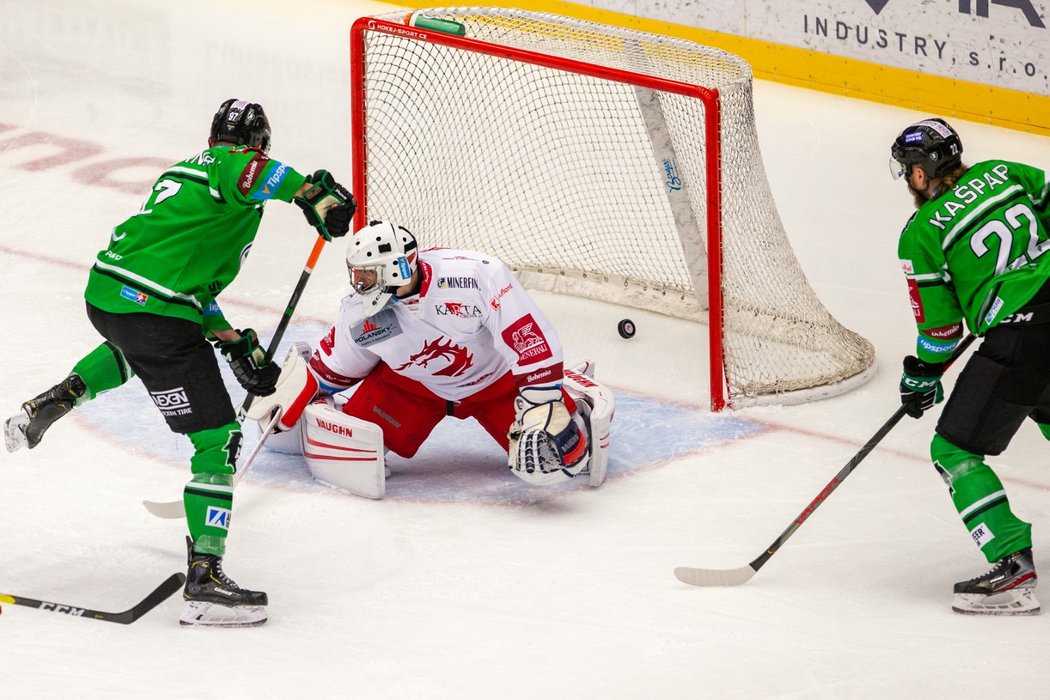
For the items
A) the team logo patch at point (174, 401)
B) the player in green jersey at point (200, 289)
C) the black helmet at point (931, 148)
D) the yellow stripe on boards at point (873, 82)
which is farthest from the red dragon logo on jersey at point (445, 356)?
the yellow stripe on boards at point (873, 82)

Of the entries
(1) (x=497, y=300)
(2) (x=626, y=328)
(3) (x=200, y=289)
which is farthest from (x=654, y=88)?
(3) (x=200, y=289)

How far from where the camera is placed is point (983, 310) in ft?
13.1

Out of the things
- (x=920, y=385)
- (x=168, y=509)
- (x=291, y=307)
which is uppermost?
(x=920, y=385)

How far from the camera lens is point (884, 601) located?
4.17 m

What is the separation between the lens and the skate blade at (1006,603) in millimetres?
3982

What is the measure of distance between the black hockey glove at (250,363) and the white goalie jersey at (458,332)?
0.42 metres

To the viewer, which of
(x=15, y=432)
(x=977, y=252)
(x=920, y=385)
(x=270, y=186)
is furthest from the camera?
(x=15, y=432)

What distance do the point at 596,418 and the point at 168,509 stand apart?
49.0 inches

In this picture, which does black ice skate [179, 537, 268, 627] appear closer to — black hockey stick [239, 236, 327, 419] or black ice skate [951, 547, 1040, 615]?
black hockey stick [239, 236, 327, 419]

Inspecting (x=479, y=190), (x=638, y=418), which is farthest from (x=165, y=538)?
(x=479, y=190)

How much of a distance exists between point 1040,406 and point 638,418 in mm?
1600

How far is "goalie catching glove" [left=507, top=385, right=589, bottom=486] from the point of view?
4.54m

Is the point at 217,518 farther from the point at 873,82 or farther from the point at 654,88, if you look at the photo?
the point at 873,82

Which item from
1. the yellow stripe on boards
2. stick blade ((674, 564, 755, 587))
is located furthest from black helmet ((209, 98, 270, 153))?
the yellow stripe on boards
